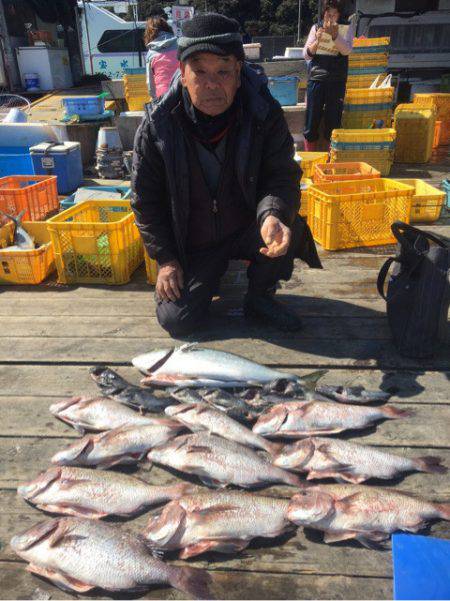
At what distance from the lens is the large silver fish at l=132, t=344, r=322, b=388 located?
2.95m

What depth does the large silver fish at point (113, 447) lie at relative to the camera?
93.8 inches

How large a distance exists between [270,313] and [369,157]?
14.7 feet

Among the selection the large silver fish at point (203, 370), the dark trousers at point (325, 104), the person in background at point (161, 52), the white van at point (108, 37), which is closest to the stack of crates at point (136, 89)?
the person in background at point (161, 52)

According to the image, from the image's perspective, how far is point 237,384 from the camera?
2947 mm

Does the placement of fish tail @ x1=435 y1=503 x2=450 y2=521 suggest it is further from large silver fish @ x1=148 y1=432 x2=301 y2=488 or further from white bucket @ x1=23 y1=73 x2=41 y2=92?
white bucket @ x1=23 y1=73 x2=41 y2=92

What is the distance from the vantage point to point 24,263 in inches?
171

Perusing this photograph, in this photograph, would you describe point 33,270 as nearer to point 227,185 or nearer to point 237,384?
point 227,185

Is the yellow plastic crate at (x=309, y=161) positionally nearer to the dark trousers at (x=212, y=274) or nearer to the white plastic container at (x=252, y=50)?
the dark trousers at (x=212, y=274)

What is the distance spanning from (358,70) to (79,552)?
9.60 meters

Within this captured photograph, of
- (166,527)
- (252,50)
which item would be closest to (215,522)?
(166,527)

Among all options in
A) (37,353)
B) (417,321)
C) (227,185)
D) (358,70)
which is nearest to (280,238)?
(227,185)

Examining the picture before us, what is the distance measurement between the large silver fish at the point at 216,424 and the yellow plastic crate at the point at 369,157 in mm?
5219

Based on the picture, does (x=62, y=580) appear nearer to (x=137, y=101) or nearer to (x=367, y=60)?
(x=137, y=101)

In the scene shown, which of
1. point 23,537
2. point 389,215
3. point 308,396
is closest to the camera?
point 23,537
